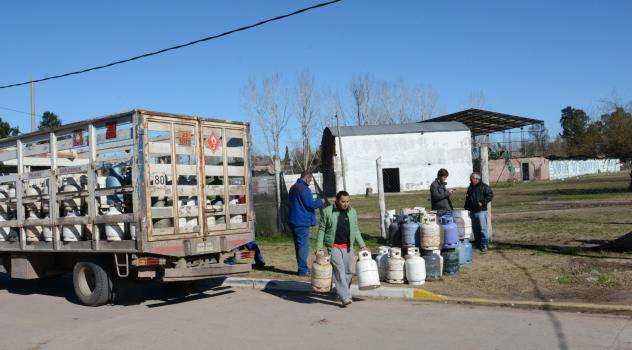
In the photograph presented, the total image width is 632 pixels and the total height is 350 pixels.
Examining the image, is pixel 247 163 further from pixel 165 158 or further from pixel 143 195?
pixel 143 195

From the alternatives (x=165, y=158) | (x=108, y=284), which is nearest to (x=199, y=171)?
(x=165, y=158)

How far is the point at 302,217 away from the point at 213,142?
7.64 ft

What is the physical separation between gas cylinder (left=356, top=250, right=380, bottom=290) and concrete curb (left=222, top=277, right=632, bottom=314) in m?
0.34

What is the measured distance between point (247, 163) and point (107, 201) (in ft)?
7.94

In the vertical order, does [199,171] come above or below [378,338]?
above

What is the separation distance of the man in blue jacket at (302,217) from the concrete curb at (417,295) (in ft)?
2.79

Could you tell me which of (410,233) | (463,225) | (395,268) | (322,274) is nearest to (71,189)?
(322,274)

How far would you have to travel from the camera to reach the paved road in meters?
6.75

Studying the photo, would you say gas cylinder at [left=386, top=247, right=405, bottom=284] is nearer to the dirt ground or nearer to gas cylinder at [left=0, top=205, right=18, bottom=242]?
the dirt ground

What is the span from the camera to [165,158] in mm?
9703

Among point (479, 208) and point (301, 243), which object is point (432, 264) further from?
point (479, 208)

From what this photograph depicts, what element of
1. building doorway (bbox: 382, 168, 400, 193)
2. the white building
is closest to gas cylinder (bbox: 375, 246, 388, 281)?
the white building

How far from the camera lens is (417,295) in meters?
9.12

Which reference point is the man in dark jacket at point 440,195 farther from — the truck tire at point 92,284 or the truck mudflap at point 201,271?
the truck tire at point 92,284
